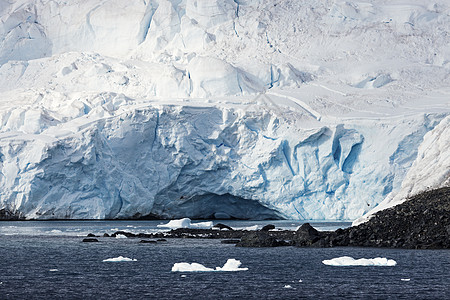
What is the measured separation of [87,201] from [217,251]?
17.3 meters

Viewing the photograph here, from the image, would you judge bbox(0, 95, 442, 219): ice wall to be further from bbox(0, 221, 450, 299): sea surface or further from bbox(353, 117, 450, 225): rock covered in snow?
bbox(0, 221, 450, 299): sea surface

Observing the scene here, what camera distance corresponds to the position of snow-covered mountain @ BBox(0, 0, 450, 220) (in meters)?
40.9

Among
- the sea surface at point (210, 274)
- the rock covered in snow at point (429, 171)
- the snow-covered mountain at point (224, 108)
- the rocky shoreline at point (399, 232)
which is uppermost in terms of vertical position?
the snow-covered mountain at point (224, 108)

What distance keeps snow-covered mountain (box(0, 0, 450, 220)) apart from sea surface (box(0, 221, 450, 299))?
9.25 m

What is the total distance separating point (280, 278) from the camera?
18047 mm

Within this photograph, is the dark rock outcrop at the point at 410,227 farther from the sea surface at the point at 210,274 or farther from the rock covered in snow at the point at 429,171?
the rock covered in snow at the point at 429,171

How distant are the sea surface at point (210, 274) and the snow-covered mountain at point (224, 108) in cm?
925

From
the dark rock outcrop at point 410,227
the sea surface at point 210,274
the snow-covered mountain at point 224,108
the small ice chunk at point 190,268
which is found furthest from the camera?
the snow-covered mountain at point 224,108

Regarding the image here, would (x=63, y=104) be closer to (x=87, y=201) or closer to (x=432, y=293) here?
(x=87, y=201)

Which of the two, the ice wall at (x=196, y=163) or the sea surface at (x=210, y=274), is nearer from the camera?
the sea surface at (x=210, y=274)

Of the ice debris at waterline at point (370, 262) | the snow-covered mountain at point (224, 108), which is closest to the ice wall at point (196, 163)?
the snow-covered mountain at point (224, 108)

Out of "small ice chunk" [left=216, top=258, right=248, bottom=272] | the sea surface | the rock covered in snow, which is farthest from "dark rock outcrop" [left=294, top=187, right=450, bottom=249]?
"small ice chunk" [left=216, top=258, right=248, bottom=272]

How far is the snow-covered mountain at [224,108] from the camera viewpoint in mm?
40906

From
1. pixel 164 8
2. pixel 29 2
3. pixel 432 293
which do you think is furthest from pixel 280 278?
pixel 29 2
